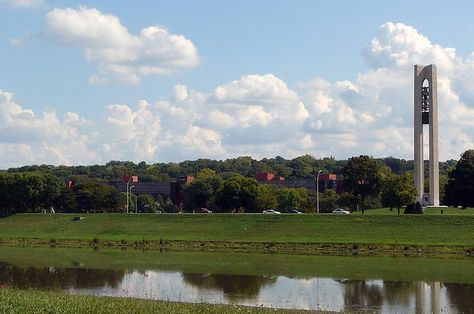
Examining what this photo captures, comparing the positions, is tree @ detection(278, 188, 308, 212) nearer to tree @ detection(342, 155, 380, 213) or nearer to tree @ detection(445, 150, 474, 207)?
tree @ detection(342, 155, 380, 213)

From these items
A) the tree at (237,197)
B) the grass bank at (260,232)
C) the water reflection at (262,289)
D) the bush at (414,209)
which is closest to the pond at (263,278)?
the water reflection at (262,289)

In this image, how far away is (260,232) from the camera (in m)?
80.4

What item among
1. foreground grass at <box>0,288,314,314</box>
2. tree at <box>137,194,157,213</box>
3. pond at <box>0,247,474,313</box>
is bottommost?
pond at <box>0,247,474,313</box>

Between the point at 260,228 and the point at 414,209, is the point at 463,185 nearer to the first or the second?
the point at 414,209

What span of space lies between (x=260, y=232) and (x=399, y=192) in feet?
76.0

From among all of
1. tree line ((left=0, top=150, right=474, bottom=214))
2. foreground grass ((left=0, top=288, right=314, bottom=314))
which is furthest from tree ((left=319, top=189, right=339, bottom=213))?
foreground grass ((left=0, top=288, right=314, bottom=314))

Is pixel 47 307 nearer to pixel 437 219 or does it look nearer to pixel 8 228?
pixel 437 219

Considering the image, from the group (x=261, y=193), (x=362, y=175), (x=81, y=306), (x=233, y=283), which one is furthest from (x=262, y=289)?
(x=261, y=193)

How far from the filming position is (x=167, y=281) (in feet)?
151

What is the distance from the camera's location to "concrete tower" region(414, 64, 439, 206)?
102250 mm

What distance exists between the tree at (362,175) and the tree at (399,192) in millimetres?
4632

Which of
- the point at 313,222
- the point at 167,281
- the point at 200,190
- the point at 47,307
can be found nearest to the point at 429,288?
the point at 167,281

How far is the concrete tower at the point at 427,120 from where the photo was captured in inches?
4026

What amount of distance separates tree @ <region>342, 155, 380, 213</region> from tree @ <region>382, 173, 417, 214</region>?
463 centimetres
